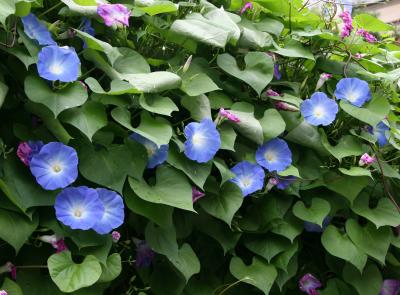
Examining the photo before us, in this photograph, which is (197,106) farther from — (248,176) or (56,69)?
(56,69)

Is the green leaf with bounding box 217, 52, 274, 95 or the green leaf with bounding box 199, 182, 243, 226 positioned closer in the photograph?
the green leaf with bounding box 199, 182, 243, 226

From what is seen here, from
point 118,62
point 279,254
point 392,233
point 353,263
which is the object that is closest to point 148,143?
point 118,62

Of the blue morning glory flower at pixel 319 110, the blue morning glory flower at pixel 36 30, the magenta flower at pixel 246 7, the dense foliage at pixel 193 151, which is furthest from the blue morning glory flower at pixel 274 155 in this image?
the blue morning glory flower at pixel 36 30

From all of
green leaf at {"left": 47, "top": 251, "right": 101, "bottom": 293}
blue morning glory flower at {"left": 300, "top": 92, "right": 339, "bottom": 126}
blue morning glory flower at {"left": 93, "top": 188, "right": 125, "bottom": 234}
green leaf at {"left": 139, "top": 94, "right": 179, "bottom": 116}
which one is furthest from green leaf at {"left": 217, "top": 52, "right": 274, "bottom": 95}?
green leaf at {"left": 47, "top": 251, "right": 101, "bottom": 293}

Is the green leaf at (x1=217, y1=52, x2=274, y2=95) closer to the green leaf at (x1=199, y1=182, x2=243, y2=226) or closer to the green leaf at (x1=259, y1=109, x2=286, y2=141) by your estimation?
the green leaf at (x1=259, y1=109, x2=286, y2=141)

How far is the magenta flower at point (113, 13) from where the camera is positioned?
1094 millimetres

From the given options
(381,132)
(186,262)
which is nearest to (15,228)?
(186,262)

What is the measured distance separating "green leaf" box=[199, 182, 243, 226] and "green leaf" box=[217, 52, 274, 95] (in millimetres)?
258

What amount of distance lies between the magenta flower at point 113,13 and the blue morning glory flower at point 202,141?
10.3 inches

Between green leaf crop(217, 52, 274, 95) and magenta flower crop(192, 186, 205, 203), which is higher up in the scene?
Answer: green leaf crop(217, 52, 274, 95)

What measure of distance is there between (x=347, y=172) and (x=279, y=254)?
0.26 m

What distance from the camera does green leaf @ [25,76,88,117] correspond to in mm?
941

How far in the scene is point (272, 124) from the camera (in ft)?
4.21

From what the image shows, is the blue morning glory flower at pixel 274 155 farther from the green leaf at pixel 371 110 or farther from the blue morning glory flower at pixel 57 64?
the blue morning glory flower at pixel 57 64
